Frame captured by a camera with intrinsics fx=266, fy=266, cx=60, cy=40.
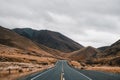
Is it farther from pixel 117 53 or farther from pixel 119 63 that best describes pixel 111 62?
pixel 117 53

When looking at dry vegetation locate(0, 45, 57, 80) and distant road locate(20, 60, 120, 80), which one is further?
dry vegetation locate(0, 45, 57, 80)

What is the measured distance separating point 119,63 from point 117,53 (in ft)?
182

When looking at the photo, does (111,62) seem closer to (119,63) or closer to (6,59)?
(119,63)

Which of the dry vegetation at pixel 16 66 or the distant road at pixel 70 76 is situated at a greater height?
the dry vegetation at pixel 16 66

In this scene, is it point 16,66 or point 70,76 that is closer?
point 70,76

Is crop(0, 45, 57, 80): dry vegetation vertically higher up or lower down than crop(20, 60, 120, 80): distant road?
higher up

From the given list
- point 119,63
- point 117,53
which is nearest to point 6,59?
point 119,63

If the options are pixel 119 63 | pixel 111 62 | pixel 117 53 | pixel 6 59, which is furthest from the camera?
pixel 117 53

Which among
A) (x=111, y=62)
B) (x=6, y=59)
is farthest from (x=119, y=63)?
(x=6, y=59)

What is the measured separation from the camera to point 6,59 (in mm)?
107688

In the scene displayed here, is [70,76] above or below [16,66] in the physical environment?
below

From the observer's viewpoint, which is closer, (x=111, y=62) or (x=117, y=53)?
(x=111, y=62)

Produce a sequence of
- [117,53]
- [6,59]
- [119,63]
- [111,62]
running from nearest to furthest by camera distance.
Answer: [6,59], [119,63], [111,62], [117,53]

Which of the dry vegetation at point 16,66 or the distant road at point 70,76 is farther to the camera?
the dry vegetation at point 16,66
